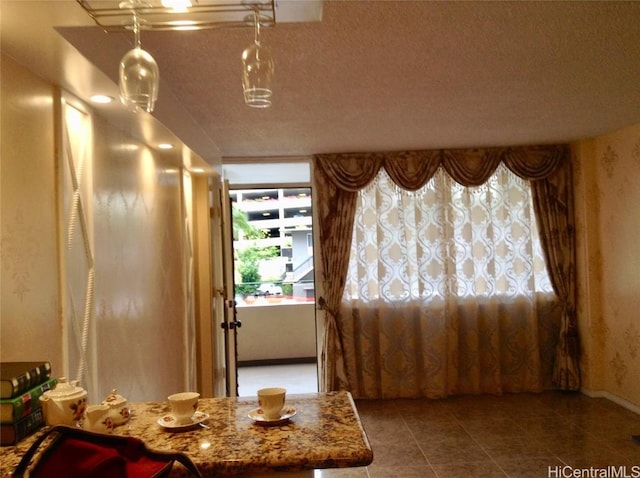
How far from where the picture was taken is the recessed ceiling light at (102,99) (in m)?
2.04

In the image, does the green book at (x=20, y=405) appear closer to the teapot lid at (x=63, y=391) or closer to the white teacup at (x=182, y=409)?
the teapot lid at (x=63, y=391)

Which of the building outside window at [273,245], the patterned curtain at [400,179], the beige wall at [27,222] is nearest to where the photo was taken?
the beige wall at [27,222]

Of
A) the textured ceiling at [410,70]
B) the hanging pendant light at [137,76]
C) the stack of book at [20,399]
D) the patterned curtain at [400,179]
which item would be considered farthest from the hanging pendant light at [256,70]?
the patterned curtain at [400,179]

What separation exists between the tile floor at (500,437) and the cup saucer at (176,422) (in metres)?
2.13

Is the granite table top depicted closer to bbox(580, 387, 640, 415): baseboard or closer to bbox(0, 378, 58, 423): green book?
bbox(0, 378, 58, 423): green book

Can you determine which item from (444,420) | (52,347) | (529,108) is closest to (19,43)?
(52,347)

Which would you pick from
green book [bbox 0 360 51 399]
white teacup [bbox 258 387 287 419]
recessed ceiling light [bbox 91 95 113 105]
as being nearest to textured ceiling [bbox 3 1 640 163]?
recessed ceiling light [bbox 91 95 113 105]

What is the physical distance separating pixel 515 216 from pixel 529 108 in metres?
1.67

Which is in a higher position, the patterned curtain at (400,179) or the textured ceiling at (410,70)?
the textured ceiling at (410,70)

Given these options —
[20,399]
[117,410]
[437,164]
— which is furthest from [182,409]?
[437,164]

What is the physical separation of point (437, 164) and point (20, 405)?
4.24 m

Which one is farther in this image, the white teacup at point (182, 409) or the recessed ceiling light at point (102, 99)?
the recessed ceiling light at point (102, 99)

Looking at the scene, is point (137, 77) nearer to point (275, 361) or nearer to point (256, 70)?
point (256, 70)

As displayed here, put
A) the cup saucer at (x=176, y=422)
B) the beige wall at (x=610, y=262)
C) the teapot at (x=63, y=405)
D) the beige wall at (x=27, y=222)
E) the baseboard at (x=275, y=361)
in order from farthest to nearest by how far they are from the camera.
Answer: the baseboard at (x=275, y=361) → the beige wall at (x=610, y=262) → the beige wall at (x=27, y=222) → the cup saucer at (x=176, y=422) → the teapot at (x=63, y=405)
